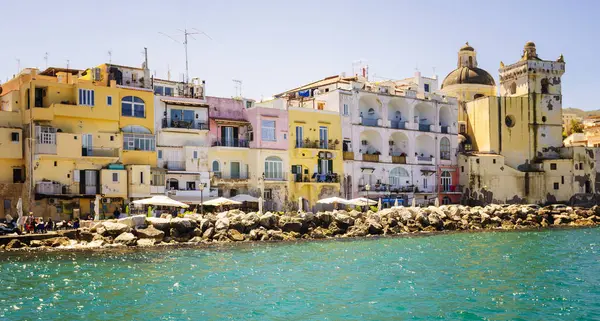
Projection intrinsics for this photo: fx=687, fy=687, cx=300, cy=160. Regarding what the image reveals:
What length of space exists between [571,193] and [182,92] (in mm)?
38240

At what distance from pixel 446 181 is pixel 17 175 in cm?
3632

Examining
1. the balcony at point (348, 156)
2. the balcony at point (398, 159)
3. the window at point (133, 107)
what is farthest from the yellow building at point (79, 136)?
the balcony at point (398, 159)

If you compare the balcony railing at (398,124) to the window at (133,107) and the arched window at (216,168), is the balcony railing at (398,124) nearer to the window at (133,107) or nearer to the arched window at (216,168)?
the arched window at (216,168)

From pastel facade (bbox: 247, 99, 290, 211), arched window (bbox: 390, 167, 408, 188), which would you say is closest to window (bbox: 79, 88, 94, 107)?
pastel facade (bbox: 247, 99, 290, 211)

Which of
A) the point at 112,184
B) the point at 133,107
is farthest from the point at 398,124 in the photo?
the point at 112,184

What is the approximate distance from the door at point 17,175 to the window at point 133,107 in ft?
23.6

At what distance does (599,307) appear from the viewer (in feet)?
64.4

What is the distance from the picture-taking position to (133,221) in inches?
1462

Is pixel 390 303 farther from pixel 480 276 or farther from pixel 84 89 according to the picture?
pixel 84 89

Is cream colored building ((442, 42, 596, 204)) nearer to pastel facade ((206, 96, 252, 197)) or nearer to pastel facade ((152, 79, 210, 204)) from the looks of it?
pastel facade ((206, 96, 252, 197))

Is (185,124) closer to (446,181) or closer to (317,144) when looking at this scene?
(317,144)

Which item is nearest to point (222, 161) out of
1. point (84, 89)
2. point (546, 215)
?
point (84, 89)

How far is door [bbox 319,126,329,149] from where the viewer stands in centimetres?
5384

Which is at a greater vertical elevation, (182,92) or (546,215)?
(182,92)
